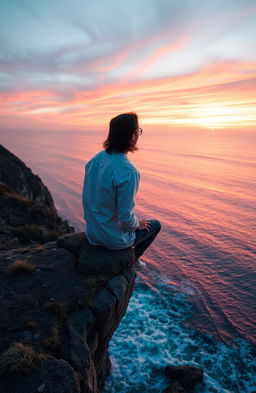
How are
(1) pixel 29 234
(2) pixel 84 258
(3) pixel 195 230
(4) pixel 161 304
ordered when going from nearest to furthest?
(2) pixel 84 258 < (1) pixel 29 234 < (4) pixel 161 304 < (3) pixel 195 230

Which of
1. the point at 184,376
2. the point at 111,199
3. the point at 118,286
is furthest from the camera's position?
the point at 184,376

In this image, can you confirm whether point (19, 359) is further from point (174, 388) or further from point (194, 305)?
point (194, 305)

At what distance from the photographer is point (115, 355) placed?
38.1ft

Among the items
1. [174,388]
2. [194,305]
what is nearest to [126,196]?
[174,388]

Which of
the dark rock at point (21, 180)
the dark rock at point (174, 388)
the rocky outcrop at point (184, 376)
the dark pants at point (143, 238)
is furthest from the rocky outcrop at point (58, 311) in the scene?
the dark rock at point (21, 180)

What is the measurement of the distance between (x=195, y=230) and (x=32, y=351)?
2719cm

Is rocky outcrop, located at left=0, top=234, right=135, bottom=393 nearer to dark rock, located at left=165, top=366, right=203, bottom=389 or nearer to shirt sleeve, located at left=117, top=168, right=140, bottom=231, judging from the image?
shirt sleeve, located at left=117, top=168, right=140, bottom=231

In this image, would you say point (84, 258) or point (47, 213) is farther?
point (47, 213)

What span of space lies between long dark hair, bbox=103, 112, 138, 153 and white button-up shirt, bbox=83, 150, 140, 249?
17 centimetres

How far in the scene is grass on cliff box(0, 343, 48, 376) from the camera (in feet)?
11.4

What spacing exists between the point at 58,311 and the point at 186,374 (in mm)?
8558

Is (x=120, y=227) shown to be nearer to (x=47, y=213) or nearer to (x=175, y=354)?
(x=175, y=354)

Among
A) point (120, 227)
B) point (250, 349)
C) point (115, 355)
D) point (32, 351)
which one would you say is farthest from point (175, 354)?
point (32, 351)

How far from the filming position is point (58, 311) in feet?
16.1
